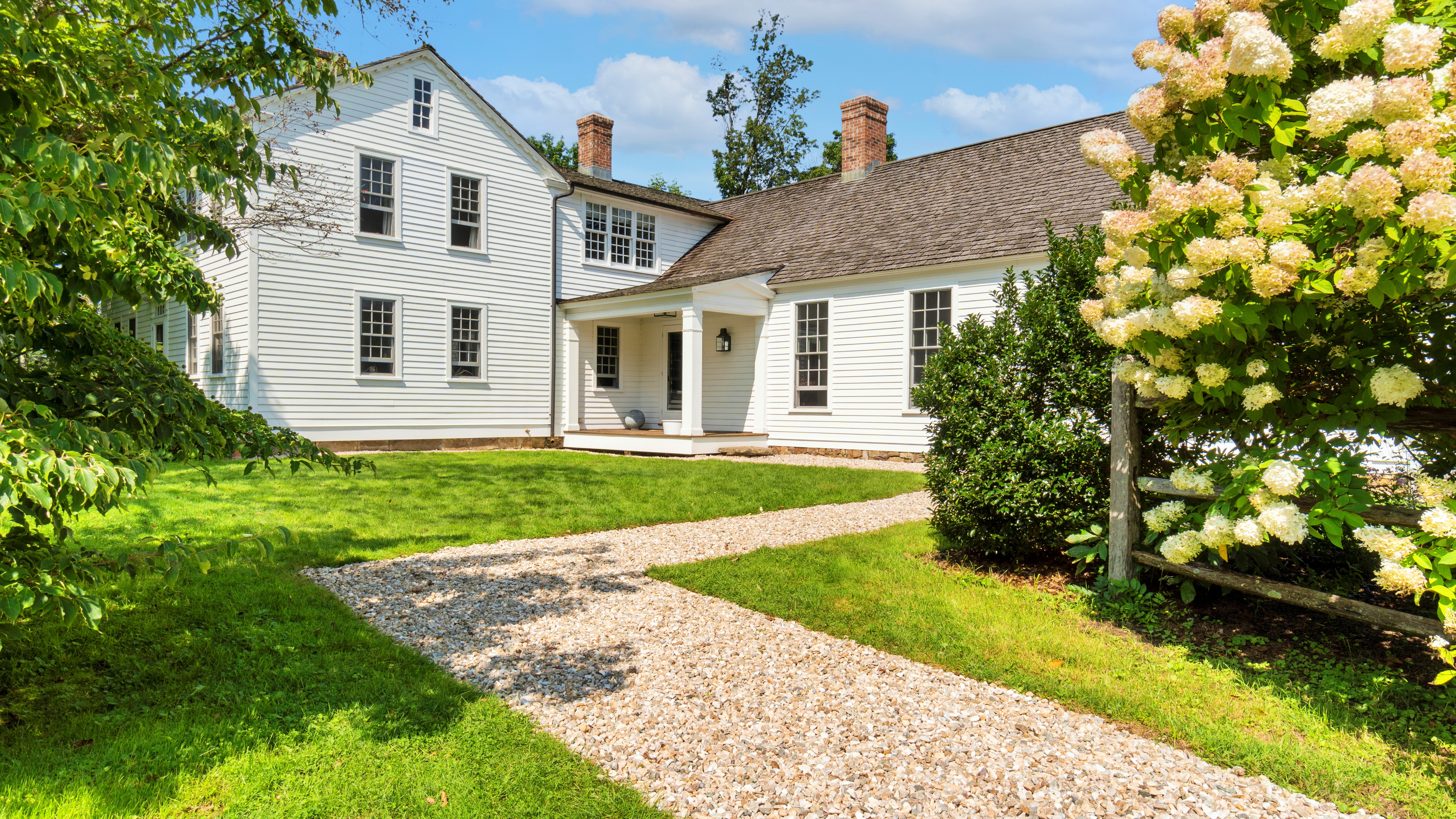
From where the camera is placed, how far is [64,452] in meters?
2.09

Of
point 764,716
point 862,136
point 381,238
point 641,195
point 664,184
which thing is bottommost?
point 764,716

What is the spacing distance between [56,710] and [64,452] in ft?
6.86

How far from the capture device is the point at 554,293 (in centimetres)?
1769

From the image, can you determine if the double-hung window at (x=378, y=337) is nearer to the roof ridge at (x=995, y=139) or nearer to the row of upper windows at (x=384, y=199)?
the row of upper windows at (x=384, y=199)

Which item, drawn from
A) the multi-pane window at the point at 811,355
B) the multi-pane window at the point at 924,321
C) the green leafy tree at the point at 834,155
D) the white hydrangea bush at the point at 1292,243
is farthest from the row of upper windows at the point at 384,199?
the green leafy tree at the point at 834,155

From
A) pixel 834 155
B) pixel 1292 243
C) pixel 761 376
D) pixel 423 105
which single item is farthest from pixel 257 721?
pixel 834 155

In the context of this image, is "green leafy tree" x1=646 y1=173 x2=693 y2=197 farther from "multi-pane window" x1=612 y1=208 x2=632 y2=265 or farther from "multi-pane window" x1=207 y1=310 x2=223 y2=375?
"multi-pane window" x1=207 y1=310 x2=223 y2=375

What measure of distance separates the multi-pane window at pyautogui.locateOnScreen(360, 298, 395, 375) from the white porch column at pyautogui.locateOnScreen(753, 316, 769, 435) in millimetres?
7251

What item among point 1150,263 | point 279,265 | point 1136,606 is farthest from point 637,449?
point 1150,263

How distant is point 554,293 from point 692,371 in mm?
4497

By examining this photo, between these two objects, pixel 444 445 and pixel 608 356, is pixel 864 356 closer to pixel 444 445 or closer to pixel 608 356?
pixel 608 356

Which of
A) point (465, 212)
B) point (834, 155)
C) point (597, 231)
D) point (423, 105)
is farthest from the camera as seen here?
point (834, 155)

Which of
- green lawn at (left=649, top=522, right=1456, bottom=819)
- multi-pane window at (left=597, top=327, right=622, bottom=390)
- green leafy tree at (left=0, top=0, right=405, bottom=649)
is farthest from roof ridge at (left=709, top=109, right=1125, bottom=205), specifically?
green leafy tree at (left=0, top=0, right=405, bottom=649)

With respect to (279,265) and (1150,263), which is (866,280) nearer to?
(279,265)
